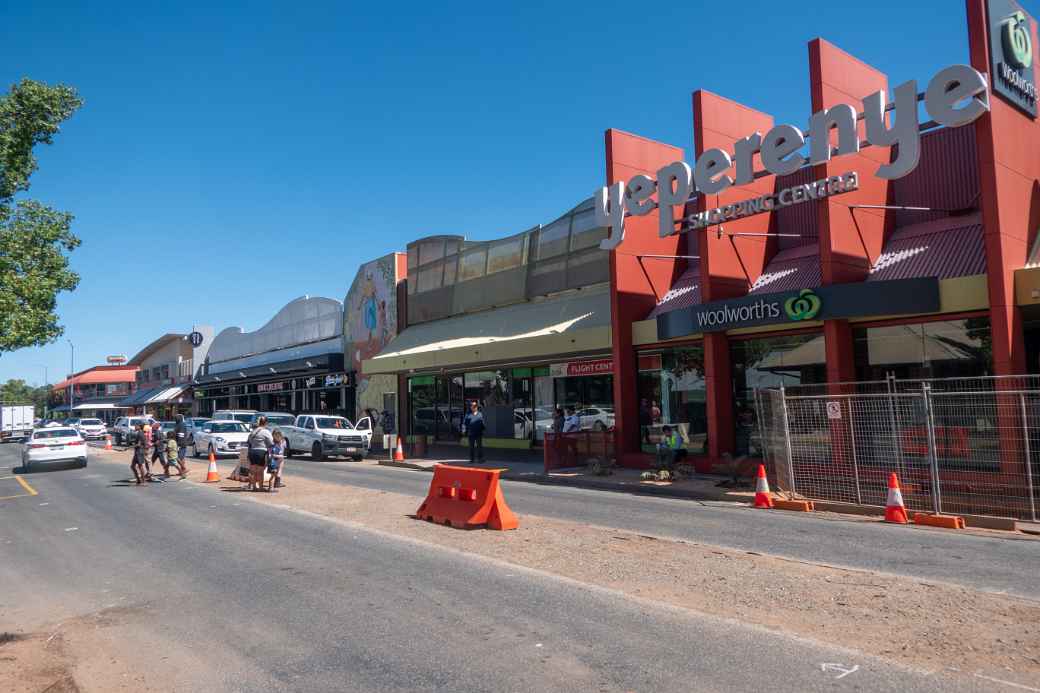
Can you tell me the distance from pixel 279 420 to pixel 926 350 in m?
24.6

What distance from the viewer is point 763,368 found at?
19.7m

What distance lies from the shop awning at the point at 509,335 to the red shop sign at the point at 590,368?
1.02 m

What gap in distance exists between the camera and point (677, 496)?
16.0 metres

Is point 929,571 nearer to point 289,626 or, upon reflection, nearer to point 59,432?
point 289,626

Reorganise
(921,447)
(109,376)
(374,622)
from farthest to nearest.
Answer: (109,376)
(921,447)
(374,622)

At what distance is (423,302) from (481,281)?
4531 mm

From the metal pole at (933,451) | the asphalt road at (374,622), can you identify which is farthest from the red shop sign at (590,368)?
the asphalt road at (374,622)

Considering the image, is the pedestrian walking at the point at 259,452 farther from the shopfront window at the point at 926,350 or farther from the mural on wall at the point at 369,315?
the mural on wall at the point at 369,315

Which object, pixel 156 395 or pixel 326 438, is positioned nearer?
pixel 326 438

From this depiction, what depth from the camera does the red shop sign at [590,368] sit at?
24250mm

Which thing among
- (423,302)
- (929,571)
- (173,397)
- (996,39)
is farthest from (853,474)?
(173,397)

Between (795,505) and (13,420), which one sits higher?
(13,420)

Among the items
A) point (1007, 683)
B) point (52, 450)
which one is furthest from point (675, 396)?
point (52, 450)

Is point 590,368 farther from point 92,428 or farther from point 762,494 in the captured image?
point 92,428
